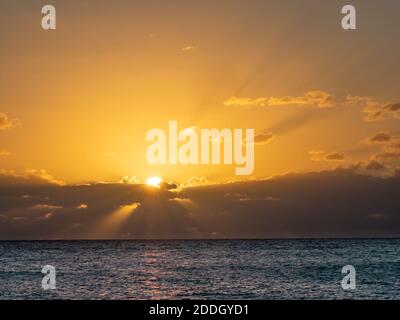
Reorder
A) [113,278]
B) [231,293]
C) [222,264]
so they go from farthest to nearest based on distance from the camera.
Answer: [222,264] < [113,278] < [231,293]

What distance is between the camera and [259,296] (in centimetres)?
5391

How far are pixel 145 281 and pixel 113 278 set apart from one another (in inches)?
257

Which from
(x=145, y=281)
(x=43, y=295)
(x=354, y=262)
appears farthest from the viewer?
(x=354, y=262)

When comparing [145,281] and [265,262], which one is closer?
[145,281]

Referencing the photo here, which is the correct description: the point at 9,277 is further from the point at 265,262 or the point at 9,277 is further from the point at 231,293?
the point at 265,262

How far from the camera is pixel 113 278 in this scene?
7256 cm
